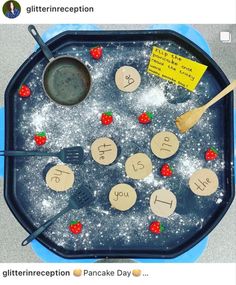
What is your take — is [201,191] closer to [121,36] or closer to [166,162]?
[166,162]

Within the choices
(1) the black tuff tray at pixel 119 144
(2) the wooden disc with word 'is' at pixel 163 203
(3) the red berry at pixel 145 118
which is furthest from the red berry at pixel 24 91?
(2) the wooden disc with word 'is' at pixel 163 203

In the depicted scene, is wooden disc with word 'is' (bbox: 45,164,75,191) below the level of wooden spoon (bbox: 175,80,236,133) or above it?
below

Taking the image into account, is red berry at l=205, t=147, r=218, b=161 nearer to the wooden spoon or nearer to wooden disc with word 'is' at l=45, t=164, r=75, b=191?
the wooden spoon

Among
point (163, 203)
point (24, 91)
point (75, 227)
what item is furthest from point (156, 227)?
point (24, 91)

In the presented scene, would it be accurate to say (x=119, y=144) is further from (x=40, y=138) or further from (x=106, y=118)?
(x=40, y=138)

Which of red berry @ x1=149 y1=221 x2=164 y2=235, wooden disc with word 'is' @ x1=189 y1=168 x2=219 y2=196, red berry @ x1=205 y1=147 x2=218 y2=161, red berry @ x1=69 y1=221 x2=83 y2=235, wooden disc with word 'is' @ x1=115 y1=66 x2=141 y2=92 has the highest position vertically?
wooden disc with word 'is' @ x1=115 y1=66 x2=141 y2=92
